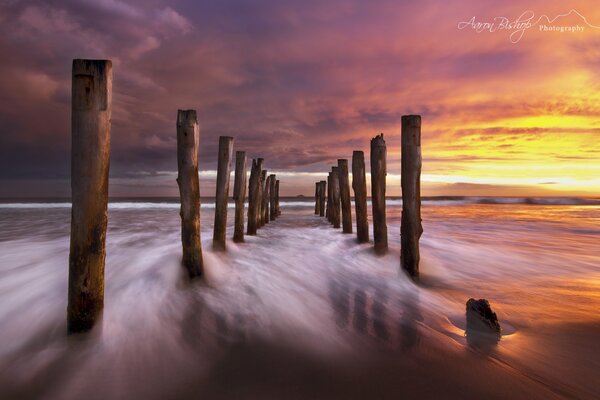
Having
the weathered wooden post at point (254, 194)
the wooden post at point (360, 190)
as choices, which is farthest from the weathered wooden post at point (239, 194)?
the wooden post at point (360, 190)

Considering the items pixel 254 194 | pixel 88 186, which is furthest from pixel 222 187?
pixel 88 186

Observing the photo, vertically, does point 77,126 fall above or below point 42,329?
above

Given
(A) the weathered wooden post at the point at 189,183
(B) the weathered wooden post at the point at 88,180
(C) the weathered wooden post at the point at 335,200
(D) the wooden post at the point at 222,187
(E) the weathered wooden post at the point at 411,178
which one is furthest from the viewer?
(C) the weathered wooden post at the point at 335,200

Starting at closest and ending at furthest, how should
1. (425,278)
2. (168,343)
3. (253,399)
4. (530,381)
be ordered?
1. (253,399)
2. (530,381)
3. (168,343)
4. (425,278)

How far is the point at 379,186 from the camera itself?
7.27 metres

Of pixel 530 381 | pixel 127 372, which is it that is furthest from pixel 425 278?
pixel 127 372

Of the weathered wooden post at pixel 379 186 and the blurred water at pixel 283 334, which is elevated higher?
the weathered wooden post at pixel 379 186

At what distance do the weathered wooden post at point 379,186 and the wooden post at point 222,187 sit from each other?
2945 mm

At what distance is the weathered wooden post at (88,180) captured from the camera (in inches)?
115

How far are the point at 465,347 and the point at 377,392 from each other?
1171mm

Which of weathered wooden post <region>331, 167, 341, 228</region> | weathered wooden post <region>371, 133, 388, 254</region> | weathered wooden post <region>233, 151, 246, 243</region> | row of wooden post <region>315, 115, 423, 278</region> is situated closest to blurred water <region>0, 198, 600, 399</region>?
row of wooden post <region>315, 115, 423, 278</region>

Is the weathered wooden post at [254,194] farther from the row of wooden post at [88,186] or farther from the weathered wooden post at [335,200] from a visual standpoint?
the row of wooden post at [88,186]

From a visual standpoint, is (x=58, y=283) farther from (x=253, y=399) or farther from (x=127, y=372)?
(x=253, y=399)

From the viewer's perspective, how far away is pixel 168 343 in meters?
3.12
